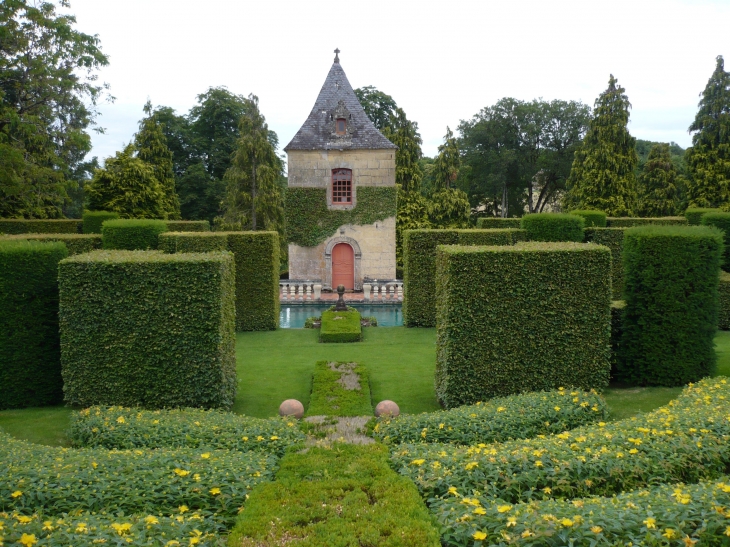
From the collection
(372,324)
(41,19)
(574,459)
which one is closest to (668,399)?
(574,459)

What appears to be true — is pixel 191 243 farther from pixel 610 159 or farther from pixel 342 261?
pixel 610 159

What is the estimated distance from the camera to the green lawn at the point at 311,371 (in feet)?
37.9

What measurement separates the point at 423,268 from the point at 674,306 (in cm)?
911

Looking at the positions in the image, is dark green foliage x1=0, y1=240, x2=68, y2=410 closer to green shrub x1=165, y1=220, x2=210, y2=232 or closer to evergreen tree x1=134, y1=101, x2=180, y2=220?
green shrub x1=165, y1=220, x2=210, y2=232

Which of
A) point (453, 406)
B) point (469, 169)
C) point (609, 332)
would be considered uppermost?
point (469, 169)

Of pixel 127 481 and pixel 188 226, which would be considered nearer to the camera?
pixel 127 481

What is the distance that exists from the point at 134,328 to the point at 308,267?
2319cm

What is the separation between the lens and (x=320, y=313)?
2825cm

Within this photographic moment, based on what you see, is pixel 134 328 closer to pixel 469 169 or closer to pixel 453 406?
pixel 453 406

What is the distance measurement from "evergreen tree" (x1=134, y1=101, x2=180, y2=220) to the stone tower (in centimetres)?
1249

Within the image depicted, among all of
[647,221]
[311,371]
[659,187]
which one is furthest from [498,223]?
[311,371]

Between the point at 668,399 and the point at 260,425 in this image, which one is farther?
the point at 668,399

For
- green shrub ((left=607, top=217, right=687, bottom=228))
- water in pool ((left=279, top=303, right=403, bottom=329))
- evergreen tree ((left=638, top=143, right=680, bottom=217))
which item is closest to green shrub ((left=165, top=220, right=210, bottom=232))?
water in pool ((left=279, top=303, right=403, bottom=329))

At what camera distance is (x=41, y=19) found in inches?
979
